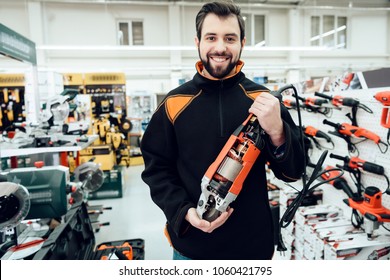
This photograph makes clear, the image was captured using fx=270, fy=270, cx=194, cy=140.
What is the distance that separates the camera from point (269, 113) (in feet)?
2.57

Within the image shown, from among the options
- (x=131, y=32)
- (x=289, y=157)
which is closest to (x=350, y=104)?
(x=289, y=157)

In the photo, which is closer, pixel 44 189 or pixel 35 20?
pixel 44 189

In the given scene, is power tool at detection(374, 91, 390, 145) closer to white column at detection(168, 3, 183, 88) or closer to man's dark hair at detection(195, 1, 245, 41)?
man's dark hair at detection(195, 1, 245, 41)

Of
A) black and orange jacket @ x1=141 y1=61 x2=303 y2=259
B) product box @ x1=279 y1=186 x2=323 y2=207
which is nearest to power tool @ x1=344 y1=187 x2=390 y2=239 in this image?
product box @ x1=279 y1=186 x2=323 y2=207

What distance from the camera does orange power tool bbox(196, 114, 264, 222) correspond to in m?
0.83

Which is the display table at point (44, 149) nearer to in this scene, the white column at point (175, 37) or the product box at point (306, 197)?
the product box at point (306, 197)

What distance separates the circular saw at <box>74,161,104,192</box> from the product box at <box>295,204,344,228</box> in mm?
1982

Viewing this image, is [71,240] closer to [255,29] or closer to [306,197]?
[306,197]

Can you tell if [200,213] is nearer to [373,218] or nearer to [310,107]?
[373,218]

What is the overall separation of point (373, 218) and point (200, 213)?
4.28 feet

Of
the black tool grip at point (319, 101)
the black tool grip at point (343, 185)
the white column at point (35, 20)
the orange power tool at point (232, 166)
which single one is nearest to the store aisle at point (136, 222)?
the black tool grip at point (343, 185)

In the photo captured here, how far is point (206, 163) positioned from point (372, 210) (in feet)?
4.33

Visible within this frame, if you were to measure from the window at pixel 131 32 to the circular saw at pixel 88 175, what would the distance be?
251 inches

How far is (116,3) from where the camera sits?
771cm
